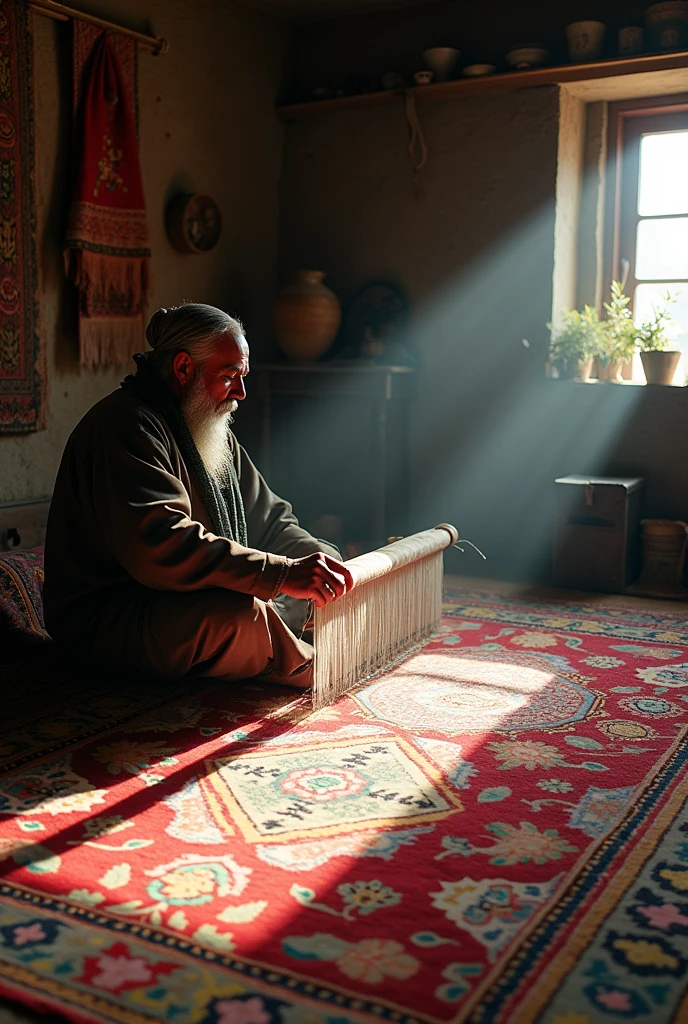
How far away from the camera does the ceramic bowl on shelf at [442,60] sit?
497 centimetres

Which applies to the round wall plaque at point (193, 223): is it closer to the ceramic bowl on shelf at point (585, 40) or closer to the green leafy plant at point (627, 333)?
the ceramic bowl on shelf at point (585, 40)

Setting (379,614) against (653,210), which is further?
(653,210)

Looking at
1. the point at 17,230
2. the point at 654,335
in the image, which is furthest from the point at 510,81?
the point at 17,230

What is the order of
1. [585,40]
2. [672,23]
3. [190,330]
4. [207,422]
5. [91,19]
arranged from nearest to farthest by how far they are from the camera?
[190,330], [207,422], [91,19], [672,23], [585,40]

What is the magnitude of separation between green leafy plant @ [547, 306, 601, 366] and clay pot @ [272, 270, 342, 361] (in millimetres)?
1087

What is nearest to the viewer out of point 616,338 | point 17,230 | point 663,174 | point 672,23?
point 17,230

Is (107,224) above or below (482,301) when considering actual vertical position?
above

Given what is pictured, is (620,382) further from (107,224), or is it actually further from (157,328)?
(157,328)

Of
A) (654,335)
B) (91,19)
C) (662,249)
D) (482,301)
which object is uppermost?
(91,19)

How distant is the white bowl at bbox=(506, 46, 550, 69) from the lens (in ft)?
15.7

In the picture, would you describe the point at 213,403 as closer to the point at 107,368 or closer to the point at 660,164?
the point at 107,368

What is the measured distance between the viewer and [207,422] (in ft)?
10.0

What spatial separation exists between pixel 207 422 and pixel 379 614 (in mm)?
783

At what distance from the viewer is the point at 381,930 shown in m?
1.74
